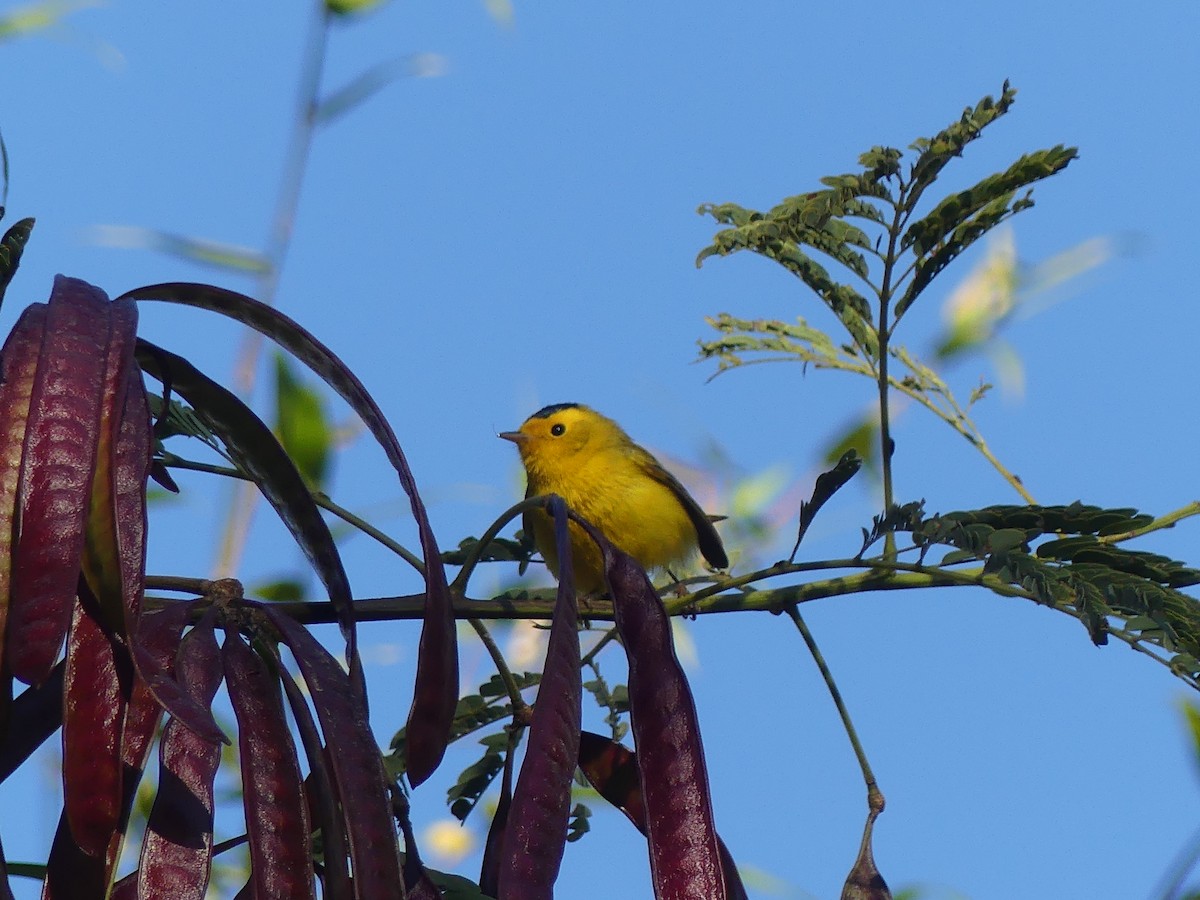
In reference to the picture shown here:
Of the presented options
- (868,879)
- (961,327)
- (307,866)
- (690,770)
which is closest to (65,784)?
(307,866)

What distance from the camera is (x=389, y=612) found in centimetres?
138

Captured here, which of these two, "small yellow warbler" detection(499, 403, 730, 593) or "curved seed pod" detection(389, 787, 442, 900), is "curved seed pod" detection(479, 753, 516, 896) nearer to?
"curved seed pod" detection(389, 787, 442, 900)

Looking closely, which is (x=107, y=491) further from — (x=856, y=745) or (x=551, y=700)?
(x=856, y=745)

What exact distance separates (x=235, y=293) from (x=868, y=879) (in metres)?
0.79

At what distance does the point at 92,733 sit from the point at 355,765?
189 mm

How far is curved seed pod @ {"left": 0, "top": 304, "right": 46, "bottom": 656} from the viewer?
1.00 meters

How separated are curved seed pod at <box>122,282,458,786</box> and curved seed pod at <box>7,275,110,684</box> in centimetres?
14

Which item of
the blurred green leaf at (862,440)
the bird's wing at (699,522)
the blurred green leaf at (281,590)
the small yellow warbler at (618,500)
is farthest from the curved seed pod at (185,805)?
the bird's wing at (699,522)

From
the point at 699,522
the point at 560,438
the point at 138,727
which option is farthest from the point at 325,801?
the point at 560,438

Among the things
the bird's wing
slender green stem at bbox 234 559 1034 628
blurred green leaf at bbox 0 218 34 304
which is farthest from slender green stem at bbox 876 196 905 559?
the bird's wing

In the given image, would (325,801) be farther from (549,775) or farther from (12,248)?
(12,248)

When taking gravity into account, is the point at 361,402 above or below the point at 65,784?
above

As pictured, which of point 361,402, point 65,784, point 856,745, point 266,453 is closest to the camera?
point 65,784

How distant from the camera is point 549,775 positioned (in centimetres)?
110
